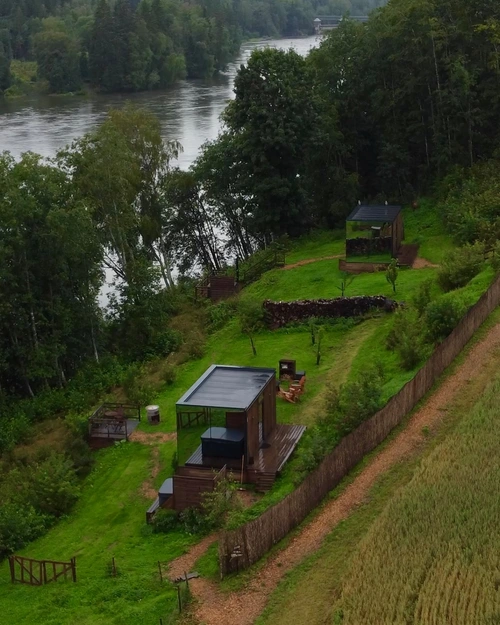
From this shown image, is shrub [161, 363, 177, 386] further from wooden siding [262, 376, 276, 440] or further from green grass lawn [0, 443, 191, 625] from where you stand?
wooden siding [262, 376, 276, 440]

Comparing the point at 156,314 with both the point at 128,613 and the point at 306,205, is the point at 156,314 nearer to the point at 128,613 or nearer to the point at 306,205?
the point at 306,205

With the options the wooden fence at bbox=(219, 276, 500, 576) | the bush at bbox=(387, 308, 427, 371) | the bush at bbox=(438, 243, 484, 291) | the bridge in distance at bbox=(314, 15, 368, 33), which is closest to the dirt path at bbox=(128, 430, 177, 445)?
the bush at bbox=(387, 308, 427, 371)

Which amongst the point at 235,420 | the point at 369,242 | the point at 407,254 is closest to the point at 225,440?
the point at 235,420

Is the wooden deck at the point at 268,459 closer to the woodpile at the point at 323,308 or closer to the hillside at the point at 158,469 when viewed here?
the hillside at the point at 158,469

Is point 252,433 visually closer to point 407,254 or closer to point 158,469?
point 158,469

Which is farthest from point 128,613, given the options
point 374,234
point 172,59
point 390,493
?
point 172,59
